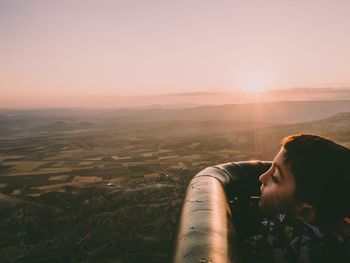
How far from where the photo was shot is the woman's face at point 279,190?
180cm

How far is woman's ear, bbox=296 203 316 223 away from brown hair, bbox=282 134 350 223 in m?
0.03

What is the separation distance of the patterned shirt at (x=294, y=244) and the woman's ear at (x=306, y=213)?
0.24 ft

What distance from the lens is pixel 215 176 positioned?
3.77 m

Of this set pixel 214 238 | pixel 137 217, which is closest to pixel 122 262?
pixel 137 217

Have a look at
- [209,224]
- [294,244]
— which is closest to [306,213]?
[294,244]

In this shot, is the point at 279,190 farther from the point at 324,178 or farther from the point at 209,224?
the point at 209,224

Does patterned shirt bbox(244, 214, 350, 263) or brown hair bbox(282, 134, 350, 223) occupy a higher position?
brown hair bbox(282, 134, 350, 223)

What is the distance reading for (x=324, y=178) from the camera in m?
1.56

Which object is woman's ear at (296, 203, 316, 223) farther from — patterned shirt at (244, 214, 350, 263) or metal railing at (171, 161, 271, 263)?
metal railing at (171, 161, 271, 263)

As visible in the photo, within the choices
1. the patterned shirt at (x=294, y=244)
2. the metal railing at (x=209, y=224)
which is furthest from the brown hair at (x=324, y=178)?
the metal railing at (x=209, y=224)

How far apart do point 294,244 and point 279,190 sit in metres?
0.47

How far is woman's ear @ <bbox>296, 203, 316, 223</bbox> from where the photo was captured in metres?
1.62

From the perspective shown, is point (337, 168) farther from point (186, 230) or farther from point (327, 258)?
point (186, 230)

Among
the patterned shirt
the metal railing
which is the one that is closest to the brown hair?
the patterned shirt
